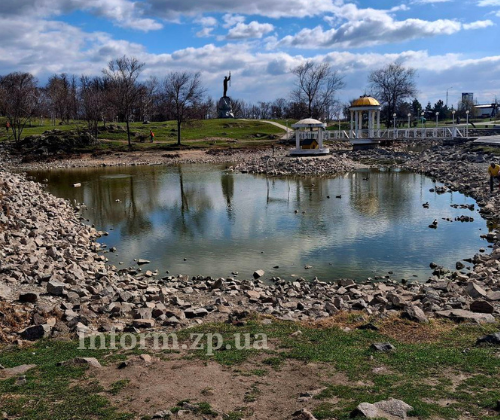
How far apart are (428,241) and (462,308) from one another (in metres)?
8.71

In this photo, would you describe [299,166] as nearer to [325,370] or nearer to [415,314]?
[415,314]

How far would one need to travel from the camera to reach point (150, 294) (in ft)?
42.6

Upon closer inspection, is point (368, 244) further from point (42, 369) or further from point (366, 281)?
point (42, 369)

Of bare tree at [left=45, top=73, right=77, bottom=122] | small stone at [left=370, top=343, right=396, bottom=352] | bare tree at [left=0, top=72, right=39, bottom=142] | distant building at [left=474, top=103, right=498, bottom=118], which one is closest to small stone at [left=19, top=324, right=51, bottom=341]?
small stone at [left=370, top=343, right=396, bottom=352]

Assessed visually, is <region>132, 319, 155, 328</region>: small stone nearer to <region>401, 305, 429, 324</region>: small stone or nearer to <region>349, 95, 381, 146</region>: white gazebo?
<region>401, 305, 429, 324</region>: small stone

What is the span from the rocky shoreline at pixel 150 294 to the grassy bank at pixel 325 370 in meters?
0.86

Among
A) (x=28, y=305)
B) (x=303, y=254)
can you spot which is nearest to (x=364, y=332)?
(x=28, y=305)

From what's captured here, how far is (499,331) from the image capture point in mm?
9594

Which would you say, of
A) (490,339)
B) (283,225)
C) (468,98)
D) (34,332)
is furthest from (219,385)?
(468,98)

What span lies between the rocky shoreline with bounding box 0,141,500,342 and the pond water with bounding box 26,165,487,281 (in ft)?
4.44

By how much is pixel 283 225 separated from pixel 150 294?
1098 centimetres

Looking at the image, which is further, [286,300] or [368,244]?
[368,244]

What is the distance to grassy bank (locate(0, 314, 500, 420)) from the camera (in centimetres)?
660

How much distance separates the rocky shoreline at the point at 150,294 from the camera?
10.5 m
